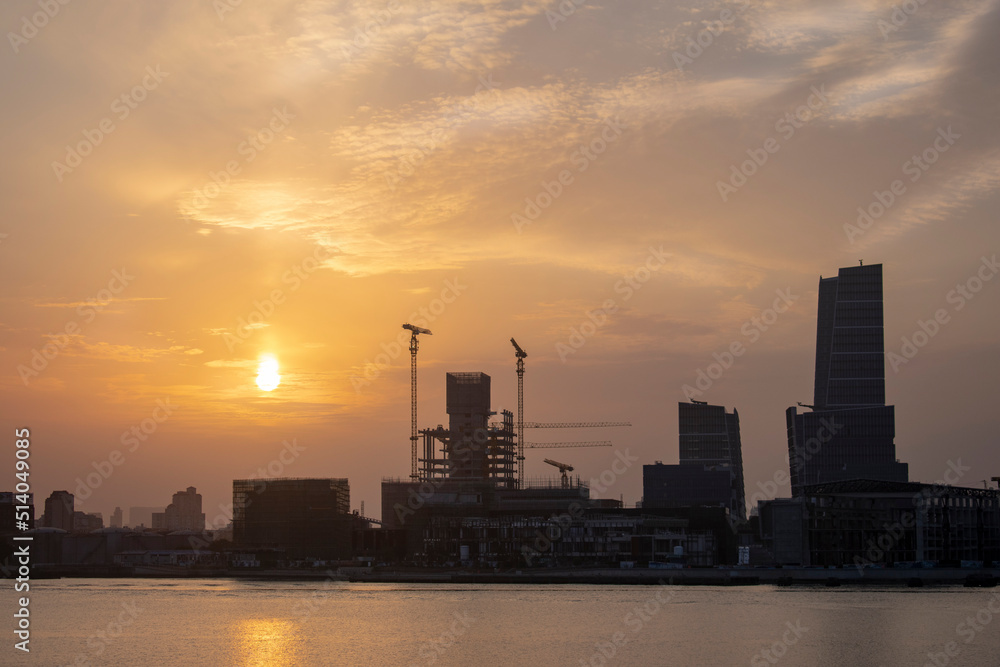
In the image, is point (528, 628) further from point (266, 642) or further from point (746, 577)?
point (746, 577)

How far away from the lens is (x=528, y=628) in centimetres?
10888

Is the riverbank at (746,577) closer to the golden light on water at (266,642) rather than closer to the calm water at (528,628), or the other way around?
the calm water at (528,628)

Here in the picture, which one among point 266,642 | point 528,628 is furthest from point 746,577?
point 266,642

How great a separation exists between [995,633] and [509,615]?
4704 cm

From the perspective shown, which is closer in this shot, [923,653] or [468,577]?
[923,653]

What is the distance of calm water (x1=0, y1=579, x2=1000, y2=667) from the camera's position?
90.8 meters

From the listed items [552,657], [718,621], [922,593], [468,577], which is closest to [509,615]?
[718,621]

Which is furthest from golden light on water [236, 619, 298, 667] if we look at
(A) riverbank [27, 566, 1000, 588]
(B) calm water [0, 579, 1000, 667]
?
(A) riverbank [27, 566, 1000, 588]

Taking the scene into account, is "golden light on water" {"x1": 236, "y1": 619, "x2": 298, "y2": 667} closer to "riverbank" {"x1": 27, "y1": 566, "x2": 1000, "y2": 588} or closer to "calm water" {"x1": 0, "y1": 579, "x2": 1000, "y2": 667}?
"calm water" {"x1": 0, "y1": 579, "x2": 1000, "y2": 667}

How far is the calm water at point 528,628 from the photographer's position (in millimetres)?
90750

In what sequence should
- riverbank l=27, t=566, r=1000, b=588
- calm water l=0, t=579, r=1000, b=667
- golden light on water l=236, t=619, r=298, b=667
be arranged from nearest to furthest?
calm water l=0, t=579, r=1000, b=667, golden light on water l=236, t=619, r=298, b=667, riverbank l=27, t=566, r=1000, b=588

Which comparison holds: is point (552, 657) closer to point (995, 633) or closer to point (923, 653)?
point (923, 653)

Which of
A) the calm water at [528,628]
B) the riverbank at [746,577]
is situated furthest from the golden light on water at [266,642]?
the riverbank at [746,577]

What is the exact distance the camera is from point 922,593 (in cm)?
14838
